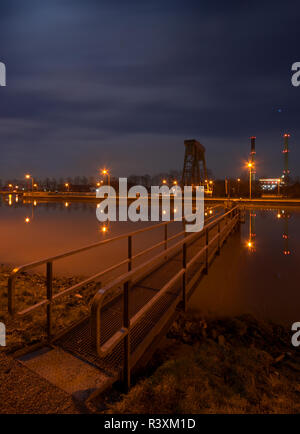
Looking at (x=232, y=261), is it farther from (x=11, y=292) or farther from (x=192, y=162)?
(x=192, y=162)

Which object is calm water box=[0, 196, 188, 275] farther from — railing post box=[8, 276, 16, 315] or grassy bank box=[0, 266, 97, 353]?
railing post box=[8, 276, 16, 315]

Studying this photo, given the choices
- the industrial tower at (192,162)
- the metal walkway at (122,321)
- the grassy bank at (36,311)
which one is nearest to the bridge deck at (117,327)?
the metal walkway at (122,321)

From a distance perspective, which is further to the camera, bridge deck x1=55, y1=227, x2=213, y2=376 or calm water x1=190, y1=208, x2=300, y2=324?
calm water x1=190, y1=208, x2=300, y2=324

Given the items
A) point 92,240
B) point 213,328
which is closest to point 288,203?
point 92,240

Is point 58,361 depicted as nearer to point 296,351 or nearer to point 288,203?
point 296,351

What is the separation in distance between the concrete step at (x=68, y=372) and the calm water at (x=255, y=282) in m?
3.70

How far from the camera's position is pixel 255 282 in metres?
8.13

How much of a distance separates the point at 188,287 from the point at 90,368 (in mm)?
2538

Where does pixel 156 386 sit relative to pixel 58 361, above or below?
below

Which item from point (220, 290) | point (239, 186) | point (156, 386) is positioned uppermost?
point (239, 186)

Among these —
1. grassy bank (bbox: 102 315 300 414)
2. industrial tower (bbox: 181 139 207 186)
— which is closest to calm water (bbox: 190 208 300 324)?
grassy bank (bbox: 102 315 300 414)

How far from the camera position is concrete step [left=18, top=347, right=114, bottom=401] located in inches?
91.2

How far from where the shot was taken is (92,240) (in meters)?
13.9

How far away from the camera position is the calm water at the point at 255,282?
20.1 feet
